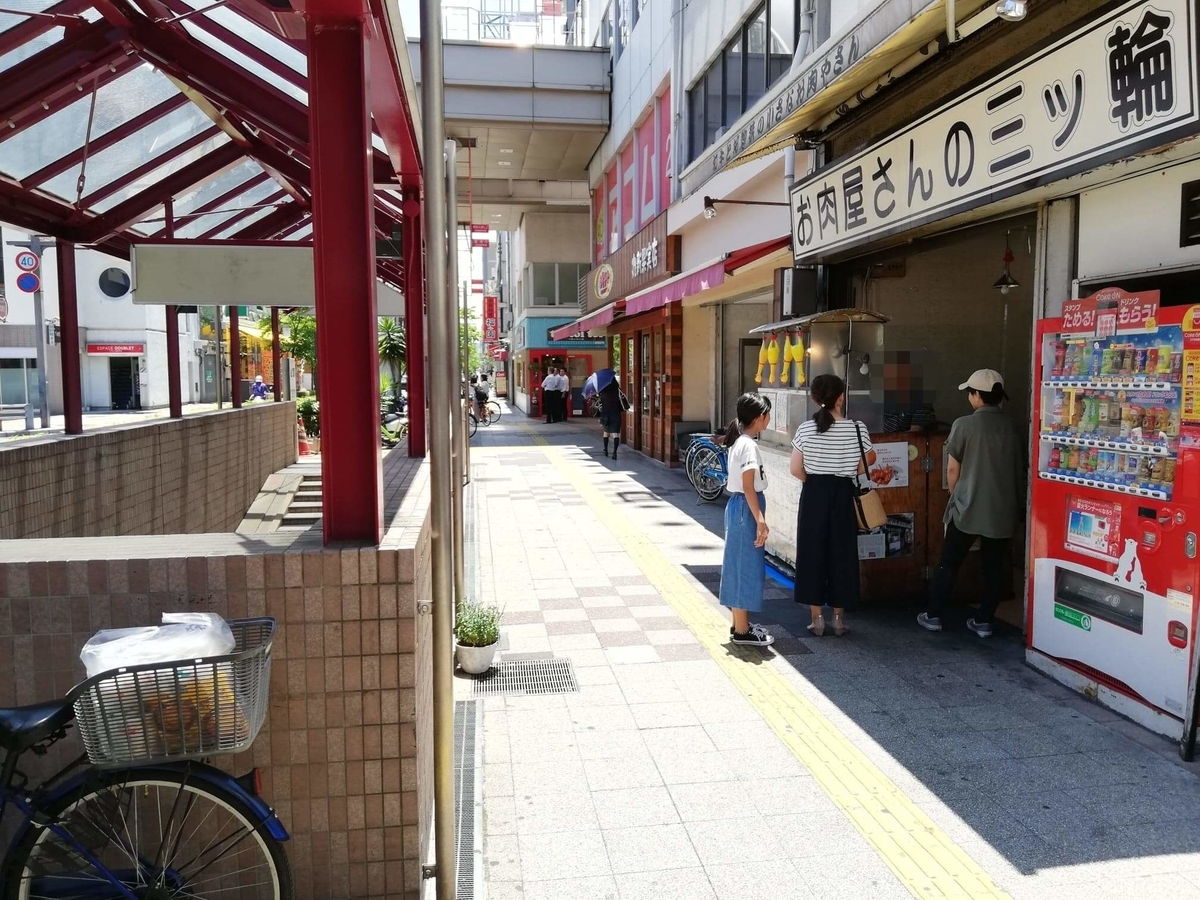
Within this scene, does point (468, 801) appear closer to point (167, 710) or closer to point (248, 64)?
point (167, 710)

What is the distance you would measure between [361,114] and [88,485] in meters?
4.15

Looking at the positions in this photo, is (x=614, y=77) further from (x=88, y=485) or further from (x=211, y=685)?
(x=211, y=685)

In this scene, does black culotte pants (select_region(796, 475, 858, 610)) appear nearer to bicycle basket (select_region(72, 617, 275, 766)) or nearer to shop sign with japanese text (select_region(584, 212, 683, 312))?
bicycle basket (select_region(72, 617, 275, 766))

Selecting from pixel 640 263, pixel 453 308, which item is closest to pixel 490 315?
pixel 640 263

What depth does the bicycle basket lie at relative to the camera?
2.18 meters

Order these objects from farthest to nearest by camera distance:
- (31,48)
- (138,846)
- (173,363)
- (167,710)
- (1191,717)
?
(173,363)
(31,48)
(1191,717)
(138,846)
(167,710)

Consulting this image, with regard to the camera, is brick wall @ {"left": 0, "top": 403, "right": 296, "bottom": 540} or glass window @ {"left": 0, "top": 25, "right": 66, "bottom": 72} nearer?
glass window @ {"left": 0, "top": 25, "right": 66, "bottom": 72}

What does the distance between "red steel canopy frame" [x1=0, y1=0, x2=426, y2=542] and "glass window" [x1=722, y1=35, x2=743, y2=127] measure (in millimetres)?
4979

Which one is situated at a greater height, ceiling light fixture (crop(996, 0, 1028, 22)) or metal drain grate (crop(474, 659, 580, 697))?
ceiling light fixture (crop(996, 0, 1028, 22))

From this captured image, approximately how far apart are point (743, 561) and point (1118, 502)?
2109 mm

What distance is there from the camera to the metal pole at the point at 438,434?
107 inches

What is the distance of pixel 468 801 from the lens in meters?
3.69

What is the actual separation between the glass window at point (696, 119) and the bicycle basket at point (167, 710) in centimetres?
1208

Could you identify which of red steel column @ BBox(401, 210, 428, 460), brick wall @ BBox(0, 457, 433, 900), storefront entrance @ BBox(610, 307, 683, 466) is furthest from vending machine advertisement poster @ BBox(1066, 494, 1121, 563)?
storefront entrance @ BBox(610, 307, 683, 466)
